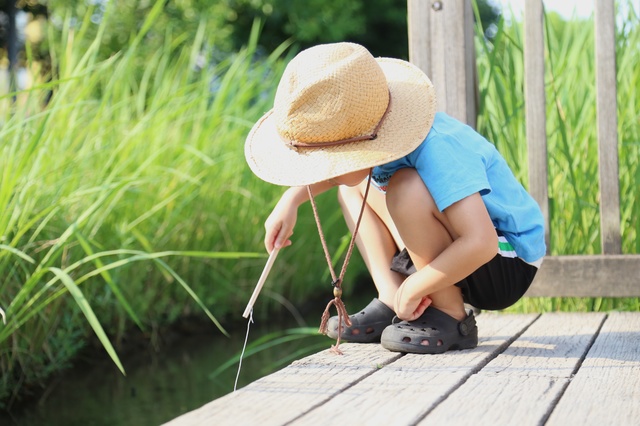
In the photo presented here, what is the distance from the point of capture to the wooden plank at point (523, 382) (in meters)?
1.42

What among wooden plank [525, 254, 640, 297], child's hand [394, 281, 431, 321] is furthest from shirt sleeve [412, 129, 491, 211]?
wooden plank [525, 254, 640, 297]

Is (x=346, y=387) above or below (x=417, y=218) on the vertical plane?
below

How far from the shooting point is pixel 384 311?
82.9 inches

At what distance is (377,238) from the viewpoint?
2.14m

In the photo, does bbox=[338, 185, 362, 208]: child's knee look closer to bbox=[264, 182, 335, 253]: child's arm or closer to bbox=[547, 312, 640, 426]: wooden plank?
bbox=[264, 182, 335, 253]: child's arm

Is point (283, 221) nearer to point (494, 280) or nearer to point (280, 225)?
point (280, 225)

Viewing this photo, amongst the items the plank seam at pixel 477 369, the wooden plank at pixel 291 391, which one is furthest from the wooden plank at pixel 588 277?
the wooden plank at pixel 291 391

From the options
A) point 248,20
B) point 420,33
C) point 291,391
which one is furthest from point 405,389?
point 248,20

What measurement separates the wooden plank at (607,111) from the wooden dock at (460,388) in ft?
1.46

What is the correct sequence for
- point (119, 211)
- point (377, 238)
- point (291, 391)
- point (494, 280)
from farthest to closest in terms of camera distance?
point (119, 211) → point (377, 238) → point (494, 280) → point (291, 391)

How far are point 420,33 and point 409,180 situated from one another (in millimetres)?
824

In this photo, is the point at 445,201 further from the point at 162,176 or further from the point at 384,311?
the point at 162,176

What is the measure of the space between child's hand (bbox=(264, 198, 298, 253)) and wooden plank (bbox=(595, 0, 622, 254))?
2.93 ft

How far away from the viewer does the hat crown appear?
1771 mm
